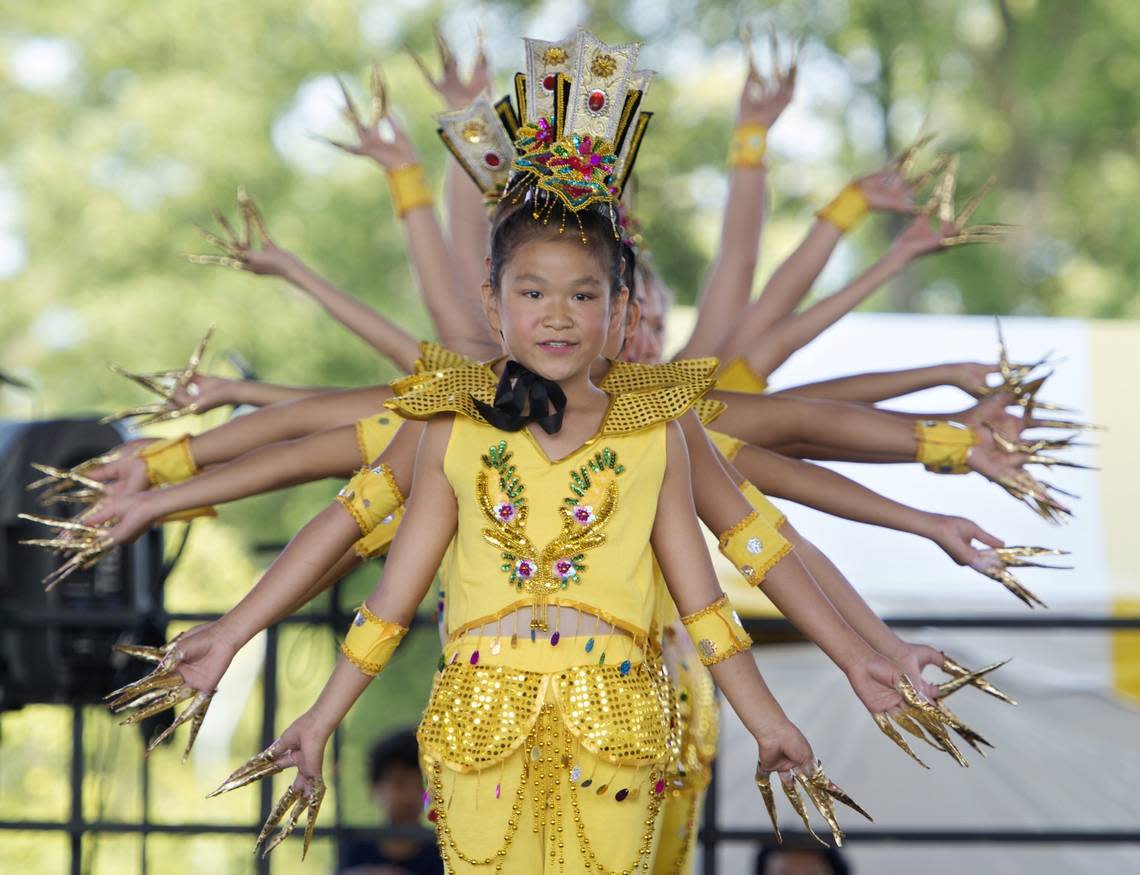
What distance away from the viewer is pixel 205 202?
9922 mm

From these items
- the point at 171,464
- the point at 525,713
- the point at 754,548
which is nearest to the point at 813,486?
the point at 754,548

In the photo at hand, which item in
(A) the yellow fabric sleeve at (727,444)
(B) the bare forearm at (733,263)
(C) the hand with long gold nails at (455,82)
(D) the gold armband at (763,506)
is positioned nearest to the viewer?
(D) the gold armband at (763,506)

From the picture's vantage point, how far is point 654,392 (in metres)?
2.03

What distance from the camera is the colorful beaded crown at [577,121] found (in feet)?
6.46

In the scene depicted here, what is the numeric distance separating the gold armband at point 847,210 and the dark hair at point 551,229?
2.95 ft

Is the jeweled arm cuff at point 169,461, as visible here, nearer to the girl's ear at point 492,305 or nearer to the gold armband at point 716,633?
the girl's ear at point 492,305

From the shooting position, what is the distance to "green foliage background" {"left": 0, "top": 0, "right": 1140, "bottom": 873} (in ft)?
32.3

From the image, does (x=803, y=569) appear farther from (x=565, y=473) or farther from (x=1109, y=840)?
(x=1109, y=840)

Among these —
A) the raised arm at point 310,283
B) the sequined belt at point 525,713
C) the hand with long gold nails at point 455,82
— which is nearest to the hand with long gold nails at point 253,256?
the raised arm at point 310,283

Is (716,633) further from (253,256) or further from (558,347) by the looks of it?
(253,256)

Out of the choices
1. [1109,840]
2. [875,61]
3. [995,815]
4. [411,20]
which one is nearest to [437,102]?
[411,20]

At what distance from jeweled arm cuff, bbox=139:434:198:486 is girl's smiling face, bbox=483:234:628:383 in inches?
30.8

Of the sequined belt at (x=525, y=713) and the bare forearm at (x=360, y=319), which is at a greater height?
the bare forearm at (x=360, y=319)

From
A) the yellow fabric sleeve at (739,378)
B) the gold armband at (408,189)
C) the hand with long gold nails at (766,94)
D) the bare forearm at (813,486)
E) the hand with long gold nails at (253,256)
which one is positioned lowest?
→ the bare forearm at (813,486)
